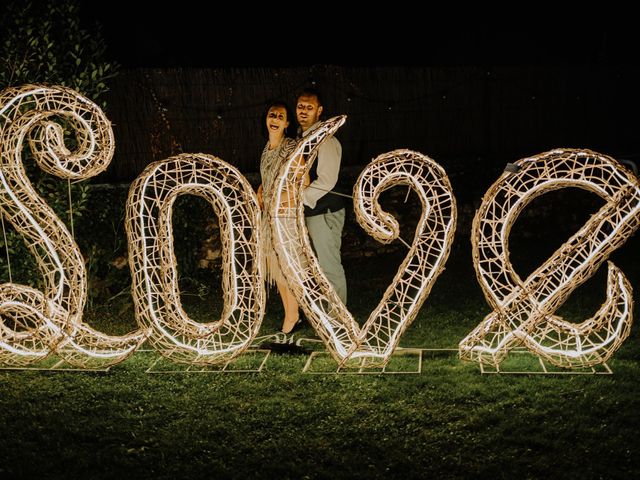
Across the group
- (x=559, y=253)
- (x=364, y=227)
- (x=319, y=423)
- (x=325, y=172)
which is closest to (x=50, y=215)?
(x=325, y=172)

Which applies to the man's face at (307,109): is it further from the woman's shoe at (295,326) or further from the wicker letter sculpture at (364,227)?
the woman's shoe at (295,326)

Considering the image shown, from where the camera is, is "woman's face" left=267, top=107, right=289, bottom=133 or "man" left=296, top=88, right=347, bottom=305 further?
"woman's face" left=267, top=107, right=289, bottom=133

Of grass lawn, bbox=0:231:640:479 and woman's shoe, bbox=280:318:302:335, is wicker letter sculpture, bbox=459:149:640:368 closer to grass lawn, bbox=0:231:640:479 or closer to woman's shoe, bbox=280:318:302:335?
grass lawn, bbox=0:231:640:479

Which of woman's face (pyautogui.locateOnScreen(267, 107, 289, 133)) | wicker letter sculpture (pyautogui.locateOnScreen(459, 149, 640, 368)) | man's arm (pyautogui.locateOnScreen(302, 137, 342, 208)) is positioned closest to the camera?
wicker letter sculpture (pyautogui.locateOnScreen(459, 149, 640, 368))

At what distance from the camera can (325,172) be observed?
5.94 meters

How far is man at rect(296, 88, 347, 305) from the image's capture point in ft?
19.5

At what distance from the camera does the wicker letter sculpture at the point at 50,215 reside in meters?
5.25

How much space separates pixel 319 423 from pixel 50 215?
241 centimetres

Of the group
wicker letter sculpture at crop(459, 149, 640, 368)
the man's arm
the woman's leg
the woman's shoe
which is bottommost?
the woman's shoe

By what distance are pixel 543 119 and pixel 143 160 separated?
8.10m

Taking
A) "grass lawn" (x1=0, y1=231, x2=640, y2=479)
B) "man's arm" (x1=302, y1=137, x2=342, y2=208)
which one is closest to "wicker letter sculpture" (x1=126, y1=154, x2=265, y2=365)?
"grass lawn" (x1=0, y1=231, x2=640, y2=479)

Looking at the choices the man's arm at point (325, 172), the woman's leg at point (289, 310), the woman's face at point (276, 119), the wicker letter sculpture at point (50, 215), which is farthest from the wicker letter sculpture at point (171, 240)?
the woman's leg at point (289, 310)

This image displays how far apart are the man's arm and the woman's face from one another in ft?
1.38

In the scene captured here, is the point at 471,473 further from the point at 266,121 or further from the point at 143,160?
the point at 143,160
